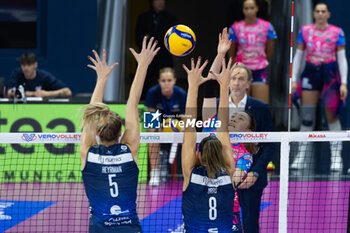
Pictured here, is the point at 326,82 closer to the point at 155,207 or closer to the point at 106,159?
the point at 155,207

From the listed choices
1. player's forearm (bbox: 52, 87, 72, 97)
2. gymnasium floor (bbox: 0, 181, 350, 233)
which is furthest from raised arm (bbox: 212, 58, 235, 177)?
player's forearm (bbox: 52, 87, 72, 97)

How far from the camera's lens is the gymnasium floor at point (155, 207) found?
31.5 feet

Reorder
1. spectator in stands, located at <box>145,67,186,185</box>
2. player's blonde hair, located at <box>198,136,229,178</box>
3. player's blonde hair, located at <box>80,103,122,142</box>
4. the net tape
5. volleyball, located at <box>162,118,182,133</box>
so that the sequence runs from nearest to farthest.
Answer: player's blonde hair, located at <box>198,136,229,178</box> < player's blonde hair, located at <box>80,103,122,142</box> < the net tape < volleyball, located at <box>162,118,182,133</box> < spectator in stands, located at <box>145,67,186,185</box>

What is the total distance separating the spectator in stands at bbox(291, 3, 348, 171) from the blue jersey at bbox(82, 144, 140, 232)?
22.3 ft

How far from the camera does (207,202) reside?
6203 mm

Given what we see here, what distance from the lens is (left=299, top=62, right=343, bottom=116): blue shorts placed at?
42.7 ft

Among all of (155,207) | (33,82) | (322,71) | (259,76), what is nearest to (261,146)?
(155,207)

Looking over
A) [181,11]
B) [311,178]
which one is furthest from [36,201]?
[181,11]

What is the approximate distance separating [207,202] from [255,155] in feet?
6.02

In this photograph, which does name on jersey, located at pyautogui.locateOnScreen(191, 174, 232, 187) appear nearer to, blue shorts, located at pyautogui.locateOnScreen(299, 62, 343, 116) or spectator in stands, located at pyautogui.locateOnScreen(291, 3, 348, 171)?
spectator in stands, located at pyautogui.locateOnScreen(291, 3, 348, 171)

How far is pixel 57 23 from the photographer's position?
613 inches

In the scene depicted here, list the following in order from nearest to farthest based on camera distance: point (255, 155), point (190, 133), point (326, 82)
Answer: point (190, 133), point (255, 155), point (326, 82)

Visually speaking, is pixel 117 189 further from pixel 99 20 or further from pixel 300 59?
pixel 99 20

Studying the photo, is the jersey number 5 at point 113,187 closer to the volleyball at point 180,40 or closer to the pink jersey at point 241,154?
the pink jersey at point 241,154
